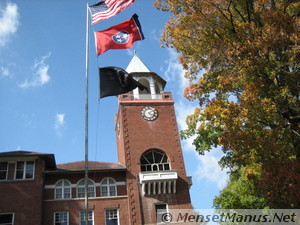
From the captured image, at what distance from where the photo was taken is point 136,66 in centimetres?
3403

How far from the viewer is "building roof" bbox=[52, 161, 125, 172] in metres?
27.0

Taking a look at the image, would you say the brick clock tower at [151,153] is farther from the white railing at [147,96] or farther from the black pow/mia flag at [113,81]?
the black pow/mia flag at [113,81]

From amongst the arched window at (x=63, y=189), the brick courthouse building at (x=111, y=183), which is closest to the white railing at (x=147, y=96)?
the brick courthouse building at (x=111, y=183)

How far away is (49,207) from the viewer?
2505 centimetres

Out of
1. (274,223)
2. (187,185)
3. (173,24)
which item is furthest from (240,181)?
(173,24)

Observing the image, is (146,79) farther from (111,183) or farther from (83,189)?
(83,189)

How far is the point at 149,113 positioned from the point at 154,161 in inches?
189

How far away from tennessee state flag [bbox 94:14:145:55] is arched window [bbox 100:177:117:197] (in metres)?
13.9

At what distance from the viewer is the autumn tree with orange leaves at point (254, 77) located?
14555mm

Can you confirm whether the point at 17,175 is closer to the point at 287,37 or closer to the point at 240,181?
the point at 240,181

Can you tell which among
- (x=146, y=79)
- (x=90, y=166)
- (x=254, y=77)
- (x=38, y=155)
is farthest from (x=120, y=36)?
(x=146, y=79)

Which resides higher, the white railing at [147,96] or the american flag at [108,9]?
the white railing at [147,96]

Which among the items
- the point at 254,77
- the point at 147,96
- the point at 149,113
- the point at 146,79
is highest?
the point at 146,79

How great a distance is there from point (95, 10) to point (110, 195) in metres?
15.6
